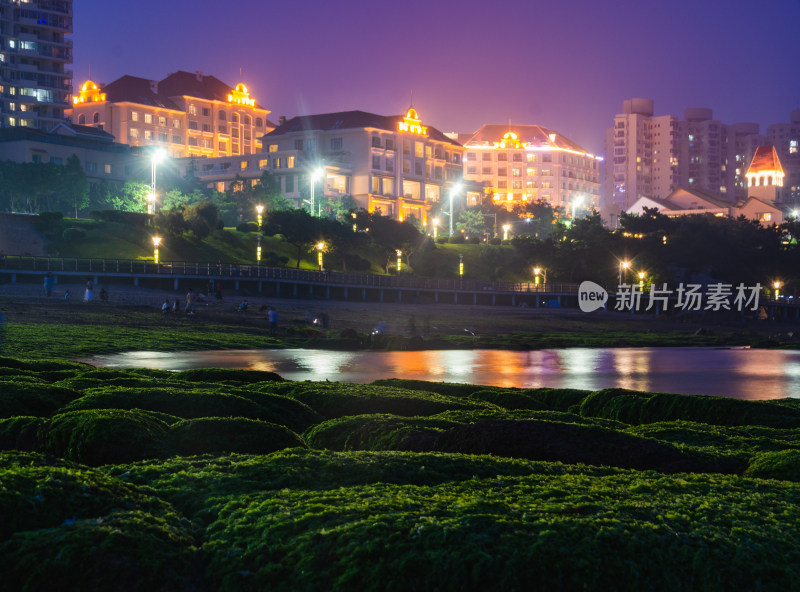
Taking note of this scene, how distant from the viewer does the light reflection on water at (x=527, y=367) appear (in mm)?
25703

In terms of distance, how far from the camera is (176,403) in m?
9.29

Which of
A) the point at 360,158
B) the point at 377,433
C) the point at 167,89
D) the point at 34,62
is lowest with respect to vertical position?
the point at 377,433

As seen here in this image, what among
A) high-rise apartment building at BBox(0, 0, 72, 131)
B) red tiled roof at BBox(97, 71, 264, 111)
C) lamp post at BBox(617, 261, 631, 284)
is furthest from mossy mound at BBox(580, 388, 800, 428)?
red tiled roof at BBox(97, 71, 264, 111)

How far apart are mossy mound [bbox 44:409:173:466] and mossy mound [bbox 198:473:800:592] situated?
2.08 m

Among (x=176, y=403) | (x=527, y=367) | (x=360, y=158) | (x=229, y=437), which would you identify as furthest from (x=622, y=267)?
(x=229, y=437)

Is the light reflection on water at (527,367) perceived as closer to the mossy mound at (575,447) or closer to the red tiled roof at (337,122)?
the mossy mound at (575,447)

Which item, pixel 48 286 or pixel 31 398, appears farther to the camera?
pixel 48 286

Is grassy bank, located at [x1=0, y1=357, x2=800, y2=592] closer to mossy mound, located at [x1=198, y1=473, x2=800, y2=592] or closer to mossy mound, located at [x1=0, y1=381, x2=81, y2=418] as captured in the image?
mossy mound, located at [x1=198, y1=473, x2=800, y2=592]

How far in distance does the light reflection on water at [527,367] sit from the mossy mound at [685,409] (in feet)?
Result: 36.3

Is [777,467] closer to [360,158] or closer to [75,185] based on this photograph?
[75,185]

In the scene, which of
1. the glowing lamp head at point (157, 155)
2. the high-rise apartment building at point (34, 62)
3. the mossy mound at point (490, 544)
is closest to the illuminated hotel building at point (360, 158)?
the glowing lamp head at point (157, 155)

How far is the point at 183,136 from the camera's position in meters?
165

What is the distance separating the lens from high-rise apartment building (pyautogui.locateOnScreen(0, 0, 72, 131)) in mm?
128950

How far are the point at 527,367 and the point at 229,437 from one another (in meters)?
25.4
